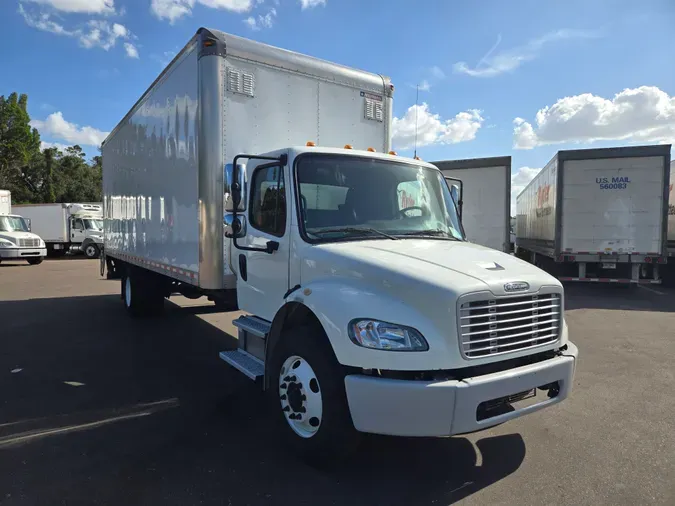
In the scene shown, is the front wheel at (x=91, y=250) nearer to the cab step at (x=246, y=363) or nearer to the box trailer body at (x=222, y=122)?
the box trailer body at (x=222, y=122)

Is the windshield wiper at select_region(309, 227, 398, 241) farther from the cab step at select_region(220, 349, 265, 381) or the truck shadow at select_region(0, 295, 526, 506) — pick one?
the truck shadow at select_region(0, 295, 526, 506)

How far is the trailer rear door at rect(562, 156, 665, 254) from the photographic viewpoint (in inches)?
483

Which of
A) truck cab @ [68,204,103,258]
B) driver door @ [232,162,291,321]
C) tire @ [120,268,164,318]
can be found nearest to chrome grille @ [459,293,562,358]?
driver door @ [232,162,291,321]

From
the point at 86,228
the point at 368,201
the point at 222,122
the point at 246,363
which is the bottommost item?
the point at 246,363

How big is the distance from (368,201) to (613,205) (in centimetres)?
1114

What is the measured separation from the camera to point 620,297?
40.6 ft

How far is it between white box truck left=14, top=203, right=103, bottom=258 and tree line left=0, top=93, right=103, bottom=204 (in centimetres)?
1741

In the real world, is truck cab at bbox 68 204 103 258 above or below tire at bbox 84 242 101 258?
above

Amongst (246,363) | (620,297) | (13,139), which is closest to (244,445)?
(246,363)

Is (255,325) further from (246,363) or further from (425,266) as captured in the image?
(425,266)

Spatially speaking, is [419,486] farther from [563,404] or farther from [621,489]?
[563,404]

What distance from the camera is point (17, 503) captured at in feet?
10.0

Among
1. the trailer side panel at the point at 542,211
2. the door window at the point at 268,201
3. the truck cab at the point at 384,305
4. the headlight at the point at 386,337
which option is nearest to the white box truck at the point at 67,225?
the trailer side panel at the point at 542,211

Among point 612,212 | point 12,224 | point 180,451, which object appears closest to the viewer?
point 180,451
